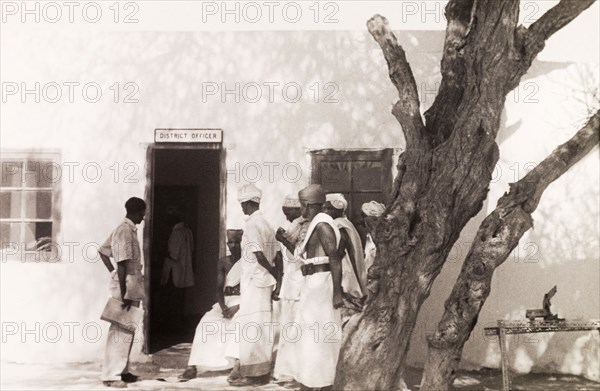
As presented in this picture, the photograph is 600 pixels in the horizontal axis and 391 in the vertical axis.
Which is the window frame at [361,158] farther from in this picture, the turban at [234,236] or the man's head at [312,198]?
the turban at [234,236]

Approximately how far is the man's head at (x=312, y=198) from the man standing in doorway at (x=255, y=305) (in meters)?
0.64

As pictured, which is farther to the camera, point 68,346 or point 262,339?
point 68,346

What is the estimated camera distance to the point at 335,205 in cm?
842

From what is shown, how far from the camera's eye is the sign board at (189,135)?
8.79 metres

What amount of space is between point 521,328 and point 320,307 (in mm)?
1886

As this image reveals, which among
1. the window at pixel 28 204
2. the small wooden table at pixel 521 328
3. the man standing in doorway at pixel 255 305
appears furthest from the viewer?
the window at pixel 28 204

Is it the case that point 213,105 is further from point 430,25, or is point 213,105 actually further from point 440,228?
point 440,228

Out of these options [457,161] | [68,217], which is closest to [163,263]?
[68,217]

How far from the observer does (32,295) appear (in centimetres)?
887

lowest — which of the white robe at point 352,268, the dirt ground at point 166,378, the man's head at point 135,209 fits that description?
the dirt ground at point 166,378

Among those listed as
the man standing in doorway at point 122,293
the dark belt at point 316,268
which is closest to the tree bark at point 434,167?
the dark belt at point 316,268

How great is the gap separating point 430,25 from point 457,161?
268cm

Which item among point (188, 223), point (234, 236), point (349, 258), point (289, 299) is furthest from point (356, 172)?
point (188, 223)

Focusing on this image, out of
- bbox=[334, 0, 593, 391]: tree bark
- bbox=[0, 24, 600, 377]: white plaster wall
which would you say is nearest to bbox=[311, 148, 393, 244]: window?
bbox=[0, 24, 600, 377]: white plaster wall
